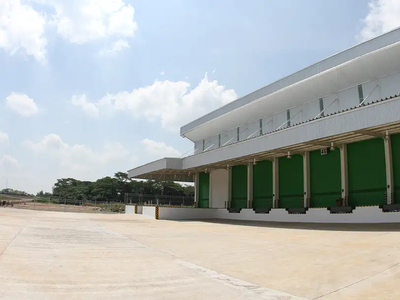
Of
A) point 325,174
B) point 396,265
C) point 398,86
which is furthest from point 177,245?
point 398,86

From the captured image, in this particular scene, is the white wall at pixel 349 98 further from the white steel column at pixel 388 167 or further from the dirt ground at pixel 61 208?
the dirt ground at pixel 61 208

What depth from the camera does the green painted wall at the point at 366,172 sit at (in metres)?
19.8

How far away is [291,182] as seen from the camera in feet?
86.5

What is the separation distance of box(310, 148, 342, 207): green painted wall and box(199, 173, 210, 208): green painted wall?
608 inches

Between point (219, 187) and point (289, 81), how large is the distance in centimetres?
1507

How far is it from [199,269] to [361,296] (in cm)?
373

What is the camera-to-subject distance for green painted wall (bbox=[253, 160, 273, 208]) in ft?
94.1

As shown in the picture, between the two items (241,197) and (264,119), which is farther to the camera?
(241,197)

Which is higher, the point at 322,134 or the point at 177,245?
the point at 322,134

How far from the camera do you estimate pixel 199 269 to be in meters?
8.35

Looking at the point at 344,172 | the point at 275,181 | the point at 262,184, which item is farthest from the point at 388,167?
the point at 262,184

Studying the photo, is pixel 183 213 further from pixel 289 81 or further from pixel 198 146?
pixel 289 81

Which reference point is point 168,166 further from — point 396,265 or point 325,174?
point 396,265

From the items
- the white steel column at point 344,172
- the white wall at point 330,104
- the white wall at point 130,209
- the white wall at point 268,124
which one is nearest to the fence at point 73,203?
the white wall at point 130,209
